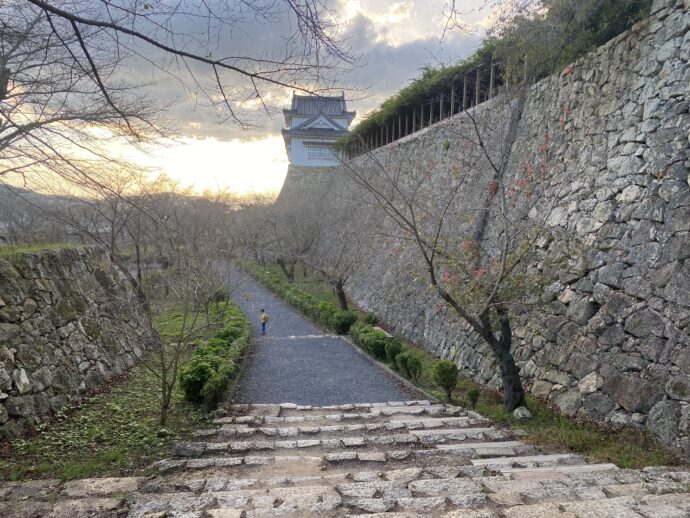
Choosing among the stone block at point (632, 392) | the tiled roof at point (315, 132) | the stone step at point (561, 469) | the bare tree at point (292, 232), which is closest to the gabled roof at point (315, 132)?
the tiled roof at point (315, 132)

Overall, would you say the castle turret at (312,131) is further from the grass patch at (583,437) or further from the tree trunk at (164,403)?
the tree trunk at (164,403)

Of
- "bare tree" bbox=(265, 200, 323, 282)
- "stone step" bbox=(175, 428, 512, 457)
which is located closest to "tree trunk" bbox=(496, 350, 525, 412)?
"stone step" bbox=(175, 428, 512, 457)

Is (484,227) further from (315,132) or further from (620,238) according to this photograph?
(315,132)

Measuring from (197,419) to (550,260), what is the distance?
645 centimetres

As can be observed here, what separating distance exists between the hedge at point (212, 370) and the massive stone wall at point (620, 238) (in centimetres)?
511

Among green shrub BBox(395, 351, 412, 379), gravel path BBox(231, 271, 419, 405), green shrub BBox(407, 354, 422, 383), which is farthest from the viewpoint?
green shrub BBox(395, 351, 412, 379)

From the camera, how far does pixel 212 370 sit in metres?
7.96

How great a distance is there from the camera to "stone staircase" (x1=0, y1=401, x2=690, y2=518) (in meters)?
3.15

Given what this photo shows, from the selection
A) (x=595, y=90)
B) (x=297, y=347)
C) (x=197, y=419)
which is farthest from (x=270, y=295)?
(x=595, y=90)

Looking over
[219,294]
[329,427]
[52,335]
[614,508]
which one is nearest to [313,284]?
[219,294]

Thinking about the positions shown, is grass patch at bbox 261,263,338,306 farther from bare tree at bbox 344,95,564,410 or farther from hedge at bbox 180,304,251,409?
hedge at bbox 180,304,251,409

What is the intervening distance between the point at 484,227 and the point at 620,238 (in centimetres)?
485

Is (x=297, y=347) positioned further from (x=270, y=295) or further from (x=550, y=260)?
(x=270, y=295)

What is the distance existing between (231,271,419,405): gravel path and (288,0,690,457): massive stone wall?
2261mm
